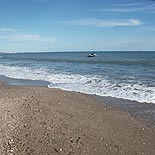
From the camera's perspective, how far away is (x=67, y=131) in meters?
9.27

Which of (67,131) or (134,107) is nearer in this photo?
(67,131)

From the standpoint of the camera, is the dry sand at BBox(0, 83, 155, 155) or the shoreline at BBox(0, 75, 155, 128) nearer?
the dry sand at BBox(0, 83, 155, 155)

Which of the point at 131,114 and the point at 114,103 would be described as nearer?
the point at 131,114

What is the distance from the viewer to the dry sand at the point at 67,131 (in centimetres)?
798

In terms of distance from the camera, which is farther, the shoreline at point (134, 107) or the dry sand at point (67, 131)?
the shoreline at point (134, 107)

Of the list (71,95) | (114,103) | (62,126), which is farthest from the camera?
(71,95)

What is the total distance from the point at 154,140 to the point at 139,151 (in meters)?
1.14

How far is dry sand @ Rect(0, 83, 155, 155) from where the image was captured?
26.2 feet

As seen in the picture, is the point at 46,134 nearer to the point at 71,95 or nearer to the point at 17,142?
the point at 17,142

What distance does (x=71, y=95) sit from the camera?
16453mm

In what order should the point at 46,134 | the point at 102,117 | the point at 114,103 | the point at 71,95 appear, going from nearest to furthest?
the point at 46,134, the point at 102,117, the point at 114,103, the point at 71,95

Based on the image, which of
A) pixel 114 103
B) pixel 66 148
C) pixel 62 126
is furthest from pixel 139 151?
pixel 114 103

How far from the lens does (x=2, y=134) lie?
8.32 meters

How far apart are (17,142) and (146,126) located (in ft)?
15.6
